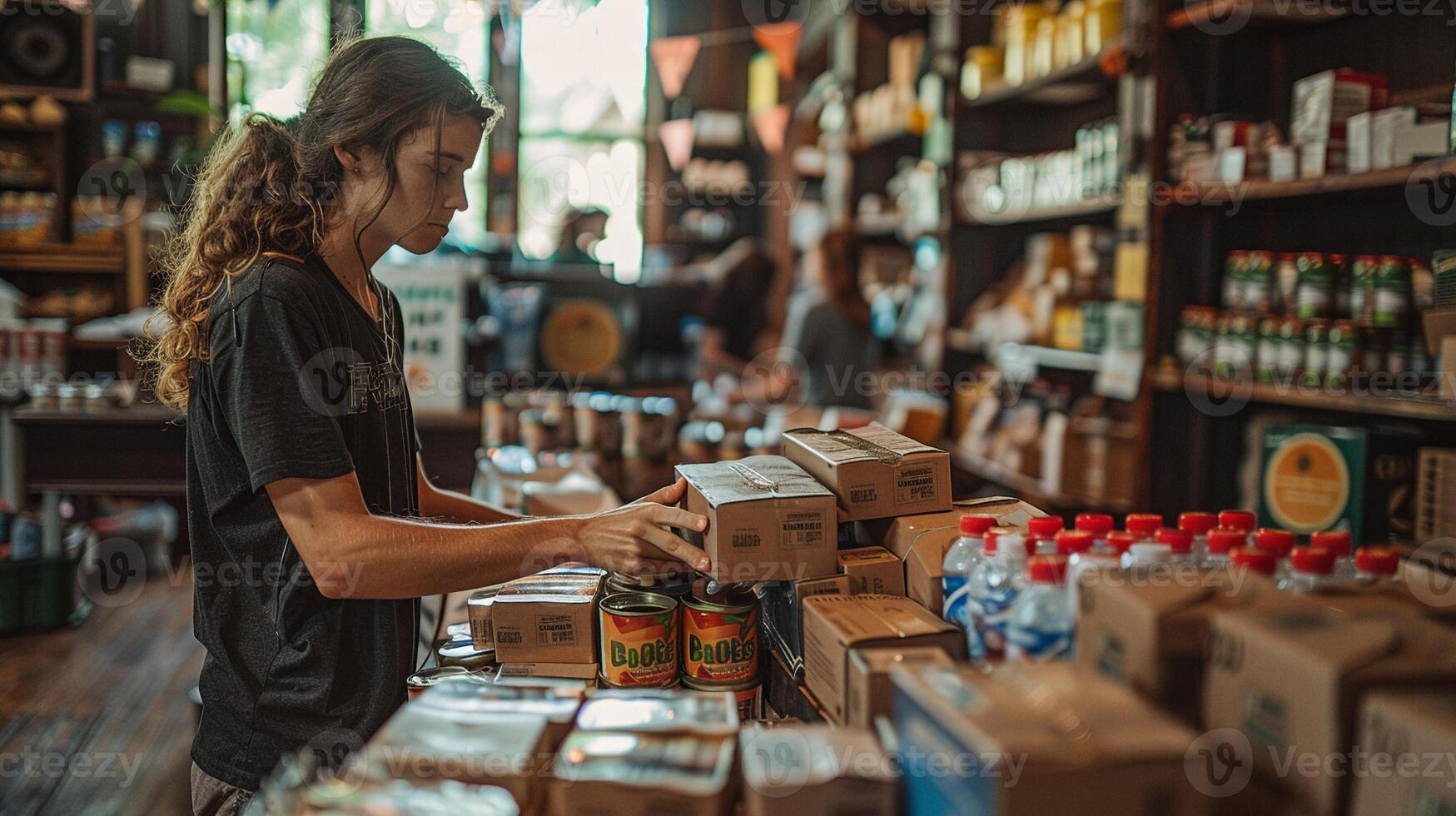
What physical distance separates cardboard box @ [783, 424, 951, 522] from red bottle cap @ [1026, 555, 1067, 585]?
1.16 feet

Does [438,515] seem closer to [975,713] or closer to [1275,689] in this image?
[975,713]

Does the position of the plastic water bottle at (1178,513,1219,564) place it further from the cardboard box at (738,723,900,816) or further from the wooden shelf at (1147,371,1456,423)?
the wooden shelf at (1147,371,1456,423)

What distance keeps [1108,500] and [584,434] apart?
1765mm

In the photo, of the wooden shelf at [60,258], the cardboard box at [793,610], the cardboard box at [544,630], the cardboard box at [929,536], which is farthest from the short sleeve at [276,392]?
the wooden shelf at [60,258]

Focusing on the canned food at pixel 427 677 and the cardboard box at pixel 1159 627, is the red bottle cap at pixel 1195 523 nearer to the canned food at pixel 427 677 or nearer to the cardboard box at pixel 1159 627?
the cardboard box at pixel 1159 627

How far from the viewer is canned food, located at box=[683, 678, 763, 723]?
149 centimetres

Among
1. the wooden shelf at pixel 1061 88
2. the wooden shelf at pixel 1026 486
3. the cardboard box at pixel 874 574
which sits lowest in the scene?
the wooden shelf at pixel 1026 486

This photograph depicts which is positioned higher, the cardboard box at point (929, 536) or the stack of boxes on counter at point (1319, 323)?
the stack of boxes on counter at point (1319, 323)

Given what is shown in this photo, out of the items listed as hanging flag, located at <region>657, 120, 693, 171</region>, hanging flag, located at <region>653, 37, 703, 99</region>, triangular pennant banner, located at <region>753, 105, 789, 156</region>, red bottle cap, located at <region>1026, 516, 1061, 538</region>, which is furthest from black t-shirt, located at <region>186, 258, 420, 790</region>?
hanging flag, located at <region>657, 120, 693, 171</region>

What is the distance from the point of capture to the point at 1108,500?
3.52 m

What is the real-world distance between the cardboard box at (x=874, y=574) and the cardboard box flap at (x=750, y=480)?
105mm

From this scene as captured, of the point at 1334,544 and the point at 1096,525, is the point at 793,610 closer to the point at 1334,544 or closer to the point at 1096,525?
the point at 1096,525

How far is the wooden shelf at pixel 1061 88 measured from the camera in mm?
3644

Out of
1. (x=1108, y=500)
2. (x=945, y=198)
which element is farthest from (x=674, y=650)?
(x=945, y=198)
